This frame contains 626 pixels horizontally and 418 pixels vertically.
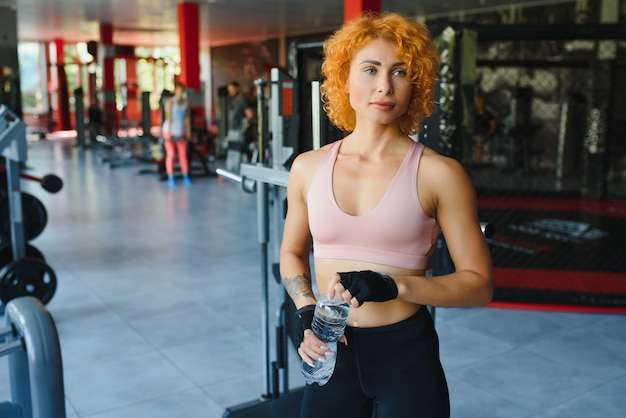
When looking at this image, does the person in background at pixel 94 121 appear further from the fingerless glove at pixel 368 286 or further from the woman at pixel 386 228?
the fingerless glove at pixel 368 286

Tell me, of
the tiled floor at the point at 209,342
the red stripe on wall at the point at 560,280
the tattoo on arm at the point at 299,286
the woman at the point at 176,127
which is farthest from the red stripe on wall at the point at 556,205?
the tattoo on arm at the point at 299,286

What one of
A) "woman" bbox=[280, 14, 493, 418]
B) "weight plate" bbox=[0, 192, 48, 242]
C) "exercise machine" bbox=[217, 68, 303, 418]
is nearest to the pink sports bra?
"woman" bbox=[280, 14, 493, 418]

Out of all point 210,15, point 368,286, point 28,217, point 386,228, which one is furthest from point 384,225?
point 210,15

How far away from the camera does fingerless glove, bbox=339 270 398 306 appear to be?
3.67 ft

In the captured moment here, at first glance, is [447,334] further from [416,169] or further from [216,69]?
[216,69]

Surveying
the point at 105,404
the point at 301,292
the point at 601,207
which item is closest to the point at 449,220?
the point at 301,292

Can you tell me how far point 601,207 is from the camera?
7371 millimetres

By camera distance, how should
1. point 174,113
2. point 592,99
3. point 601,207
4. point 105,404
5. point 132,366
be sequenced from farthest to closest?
point 592,99, point 174,113, point 601,207, point 132,366, point 105,404

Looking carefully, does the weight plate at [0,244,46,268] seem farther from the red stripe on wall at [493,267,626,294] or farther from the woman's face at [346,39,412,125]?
the woman's face at [346,39,412,125]

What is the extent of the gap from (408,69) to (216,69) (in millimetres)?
20370

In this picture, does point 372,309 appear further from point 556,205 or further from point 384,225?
point 556,205

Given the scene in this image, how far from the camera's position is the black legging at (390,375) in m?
1.27

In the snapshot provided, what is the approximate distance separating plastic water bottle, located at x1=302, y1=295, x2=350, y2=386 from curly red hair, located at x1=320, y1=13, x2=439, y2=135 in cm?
41

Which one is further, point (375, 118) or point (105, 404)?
point (105, 404)
